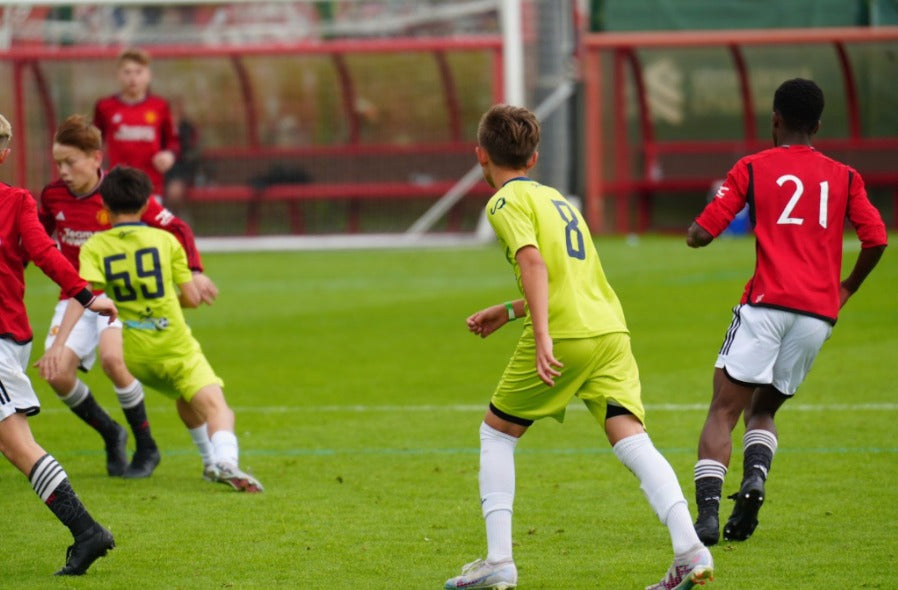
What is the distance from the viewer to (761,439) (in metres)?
6.23

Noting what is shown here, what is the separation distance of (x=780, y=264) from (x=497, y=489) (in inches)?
60.5

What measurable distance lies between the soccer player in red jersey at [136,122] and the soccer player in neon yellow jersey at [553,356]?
20.1ft

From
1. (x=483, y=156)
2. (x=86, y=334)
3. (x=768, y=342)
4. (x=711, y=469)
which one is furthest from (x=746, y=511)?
(x=86, y=334)

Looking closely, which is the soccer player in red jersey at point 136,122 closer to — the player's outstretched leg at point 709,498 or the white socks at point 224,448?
the white socks at point 224,448

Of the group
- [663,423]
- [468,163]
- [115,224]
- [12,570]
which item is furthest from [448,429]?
[468,163]

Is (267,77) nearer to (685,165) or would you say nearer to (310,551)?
(685,165)

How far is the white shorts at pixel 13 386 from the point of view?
18.3 ft

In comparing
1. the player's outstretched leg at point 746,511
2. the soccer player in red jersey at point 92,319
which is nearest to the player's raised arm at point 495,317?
the player's outstretched leg at point 746,511

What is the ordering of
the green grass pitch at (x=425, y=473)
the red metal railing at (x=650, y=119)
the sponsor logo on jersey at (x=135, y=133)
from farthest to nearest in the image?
1. the red metal railing at (x=650, y=119)
2. the sponsor logo on jersey at (x=135, y=133)
3. the green grass pitch at (x=425, y=473)

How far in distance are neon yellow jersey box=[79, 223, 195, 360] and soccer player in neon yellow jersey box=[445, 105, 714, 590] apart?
248cm

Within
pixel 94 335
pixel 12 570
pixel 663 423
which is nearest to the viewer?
pixel 12 570

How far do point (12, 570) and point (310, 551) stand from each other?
1187 mm

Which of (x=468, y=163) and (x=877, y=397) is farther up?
(x=877, y=397)

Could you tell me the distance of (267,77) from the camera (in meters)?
25.0
